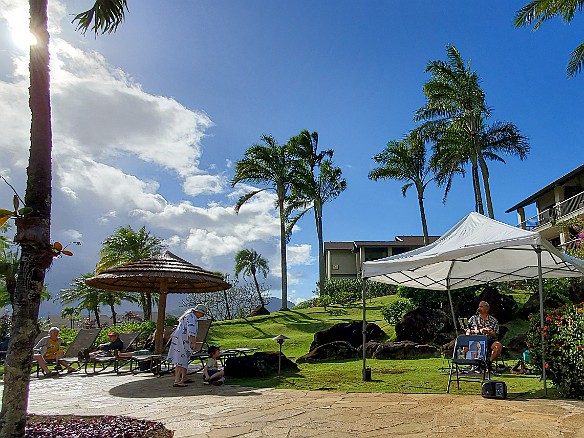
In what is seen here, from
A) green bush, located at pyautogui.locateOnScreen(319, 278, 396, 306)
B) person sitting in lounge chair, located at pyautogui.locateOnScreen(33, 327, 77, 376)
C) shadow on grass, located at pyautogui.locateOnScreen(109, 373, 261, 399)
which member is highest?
green bush, located at pyautogui.locateOnScreen(319, 278, 396, 306)

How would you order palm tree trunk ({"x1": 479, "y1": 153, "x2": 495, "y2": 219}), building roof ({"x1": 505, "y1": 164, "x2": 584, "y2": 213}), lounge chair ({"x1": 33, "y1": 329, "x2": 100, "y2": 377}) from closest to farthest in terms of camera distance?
lounge chair ({"x1": 33, "y1": 329, "x2": 100, "y2": 377}), palm tree trunk ({"x1": 479, "y1": 153, "x2": 495, "y2": 219}), building roof ({"x1": 505, "y1": 164, "x2": 584, "y2": 213})

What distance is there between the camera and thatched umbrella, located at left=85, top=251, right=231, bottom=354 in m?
10.1

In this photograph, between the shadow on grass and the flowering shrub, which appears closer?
the flowering shrub

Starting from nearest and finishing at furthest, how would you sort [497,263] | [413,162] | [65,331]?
[497,263] → [65,331] → [413,162]

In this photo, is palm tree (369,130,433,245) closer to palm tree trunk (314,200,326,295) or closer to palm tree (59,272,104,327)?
palm tree trunk (314,200,326,295)

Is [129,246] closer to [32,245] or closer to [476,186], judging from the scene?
[476,186]

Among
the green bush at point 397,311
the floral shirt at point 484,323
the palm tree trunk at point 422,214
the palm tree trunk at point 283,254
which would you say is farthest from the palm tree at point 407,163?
the floral shirt at point 484,323

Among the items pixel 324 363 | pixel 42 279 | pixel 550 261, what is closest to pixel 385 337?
pixel 324 363

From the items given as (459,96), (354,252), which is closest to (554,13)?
(459,96)

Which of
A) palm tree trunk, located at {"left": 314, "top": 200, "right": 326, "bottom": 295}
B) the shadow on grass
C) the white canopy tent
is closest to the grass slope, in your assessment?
the shadow on grass

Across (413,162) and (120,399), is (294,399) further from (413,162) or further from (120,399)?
(413,162)

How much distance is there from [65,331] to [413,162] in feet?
70.0

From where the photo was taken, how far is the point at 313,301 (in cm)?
3356

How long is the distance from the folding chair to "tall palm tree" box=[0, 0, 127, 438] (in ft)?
17.9
